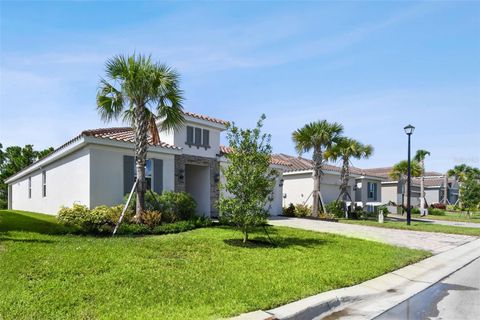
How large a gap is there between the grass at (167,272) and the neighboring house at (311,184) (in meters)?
15.8

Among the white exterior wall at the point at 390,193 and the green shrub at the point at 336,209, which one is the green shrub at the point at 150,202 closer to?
the green shrub at the point at 336,209

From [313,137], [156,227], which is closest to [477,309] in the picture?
[156,227]

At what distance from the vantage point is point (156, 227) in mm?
12906

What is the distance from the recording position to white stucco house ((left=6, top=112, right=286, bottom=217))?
14.9 meters

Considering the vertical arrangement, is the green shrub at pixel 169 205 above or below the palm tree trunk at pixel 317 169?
below

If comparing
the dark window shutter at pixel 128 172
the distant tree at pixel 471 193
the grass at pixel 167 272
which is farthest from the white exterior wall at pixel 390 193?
the dark window shutter at pixel 128 172

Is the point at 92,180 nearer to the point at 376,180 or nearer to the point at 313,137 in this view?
the point at 313,137

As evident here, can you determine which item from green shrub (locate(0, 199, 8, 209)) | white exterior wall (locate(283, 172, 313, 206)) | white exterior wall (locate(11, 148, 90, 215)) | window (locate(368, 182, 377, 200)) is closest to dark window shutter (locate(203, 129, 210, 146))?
white exterior wall (locate(11, 148, 90, 215))

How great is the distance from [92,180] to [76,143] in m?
1.77

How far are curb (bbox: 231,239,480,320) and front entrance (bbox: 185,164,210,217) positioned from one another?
1217 centimetres

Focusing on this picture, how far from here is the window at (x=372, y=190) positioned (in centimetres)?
3273

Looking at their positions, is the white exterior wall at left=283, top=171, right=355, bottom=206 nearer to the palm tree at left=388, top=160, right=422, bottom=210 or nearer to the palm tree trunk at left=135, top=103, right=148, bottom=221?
the palm tree at left=388, top=160, right=422, bottom=210

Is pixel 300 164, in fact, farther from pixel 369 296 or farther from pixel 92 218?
pixel 369 296

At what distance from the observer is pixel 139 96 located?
13.3 meters
